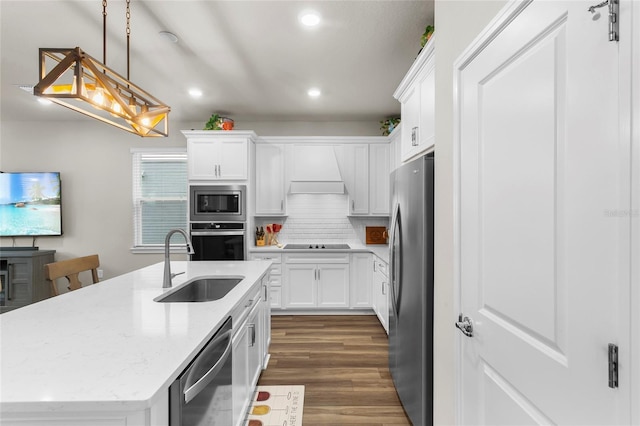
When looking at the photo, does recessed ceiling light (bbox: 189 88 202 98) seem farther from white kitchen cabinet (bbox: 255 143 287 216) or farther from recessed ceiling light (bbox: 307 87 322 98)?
recessed ceiling light (bbox: 307 87 322 98)

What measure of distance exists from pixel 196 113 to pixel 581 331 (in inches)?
187

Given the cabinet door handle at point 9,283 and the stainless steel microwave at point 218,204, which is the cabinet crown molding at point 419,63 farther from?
the cabinet door handle at point 9,283

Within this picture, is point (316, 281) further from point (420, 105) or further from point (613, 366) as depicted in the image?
point (613, 366)

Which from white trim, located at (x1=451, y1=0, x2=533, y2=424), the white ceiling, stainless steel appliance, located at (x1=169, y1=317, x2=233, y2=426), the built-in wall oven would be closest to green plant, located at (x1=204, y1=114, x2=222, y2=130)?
the white ceiling

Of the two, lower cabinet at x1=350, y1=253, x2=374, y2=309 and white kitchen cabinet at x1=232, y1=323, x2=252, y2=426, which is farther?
lower cabinet at x1=350, y1=253, x2=374, y2=309

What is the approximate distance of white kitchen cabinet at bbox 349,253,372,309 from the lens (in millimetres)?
4254

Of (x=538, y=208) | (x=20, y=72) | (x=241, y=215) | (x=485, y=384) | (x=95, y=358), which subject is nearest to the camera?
(x=538, y=208)

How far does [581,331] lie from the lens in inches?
30.5

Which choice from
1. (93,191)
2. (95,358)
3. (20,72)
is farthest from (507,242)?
(93,191)

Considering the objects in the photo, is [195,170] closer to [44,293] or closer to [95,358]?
[44,293]

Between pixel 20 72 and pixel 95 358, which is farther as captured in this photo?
pixel 20 72

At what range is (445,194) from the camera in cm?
155

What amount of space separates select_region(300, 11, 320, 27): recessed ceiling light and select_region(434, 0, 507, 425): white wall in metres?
0.89

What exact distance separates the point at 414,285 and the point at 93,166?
5.08m
